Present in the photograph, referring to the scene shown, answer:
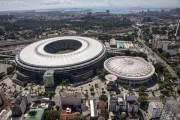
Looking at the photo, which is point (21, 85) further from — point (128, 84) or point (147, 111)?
point (147, 111)

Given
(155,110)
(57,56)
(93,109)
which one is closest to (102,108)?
(93,109)

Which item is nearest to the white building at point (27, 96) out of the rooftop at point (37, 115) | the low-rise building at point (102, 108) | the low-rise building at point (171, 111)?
the rooftop at point (37, 115)

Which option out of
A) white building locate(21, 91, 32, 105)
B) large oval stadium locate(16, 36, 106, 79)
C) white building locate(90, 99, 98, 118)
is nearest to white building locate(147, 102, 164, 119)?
white building locate(90, 99, 98, 118)

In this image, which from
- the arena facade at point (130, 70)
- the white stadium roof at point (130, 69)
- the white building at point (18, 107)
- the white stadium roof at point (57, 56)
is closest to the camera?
the white building at point (18, 107)

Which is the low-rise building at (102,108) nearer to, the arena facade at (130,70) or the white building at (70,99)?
the white building at (70,99)

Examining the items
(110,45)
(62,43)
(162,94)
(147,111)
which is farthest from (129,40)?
(147,111)

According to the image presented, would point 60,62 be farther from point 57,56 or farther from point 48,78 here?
point 48,78

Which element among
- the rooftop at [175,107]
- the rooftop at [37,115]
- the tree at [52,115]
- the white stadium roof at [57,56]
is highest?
the white stadium roof at [57,56]

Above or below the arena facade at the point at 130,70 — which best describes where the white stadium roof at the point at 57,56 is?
above
